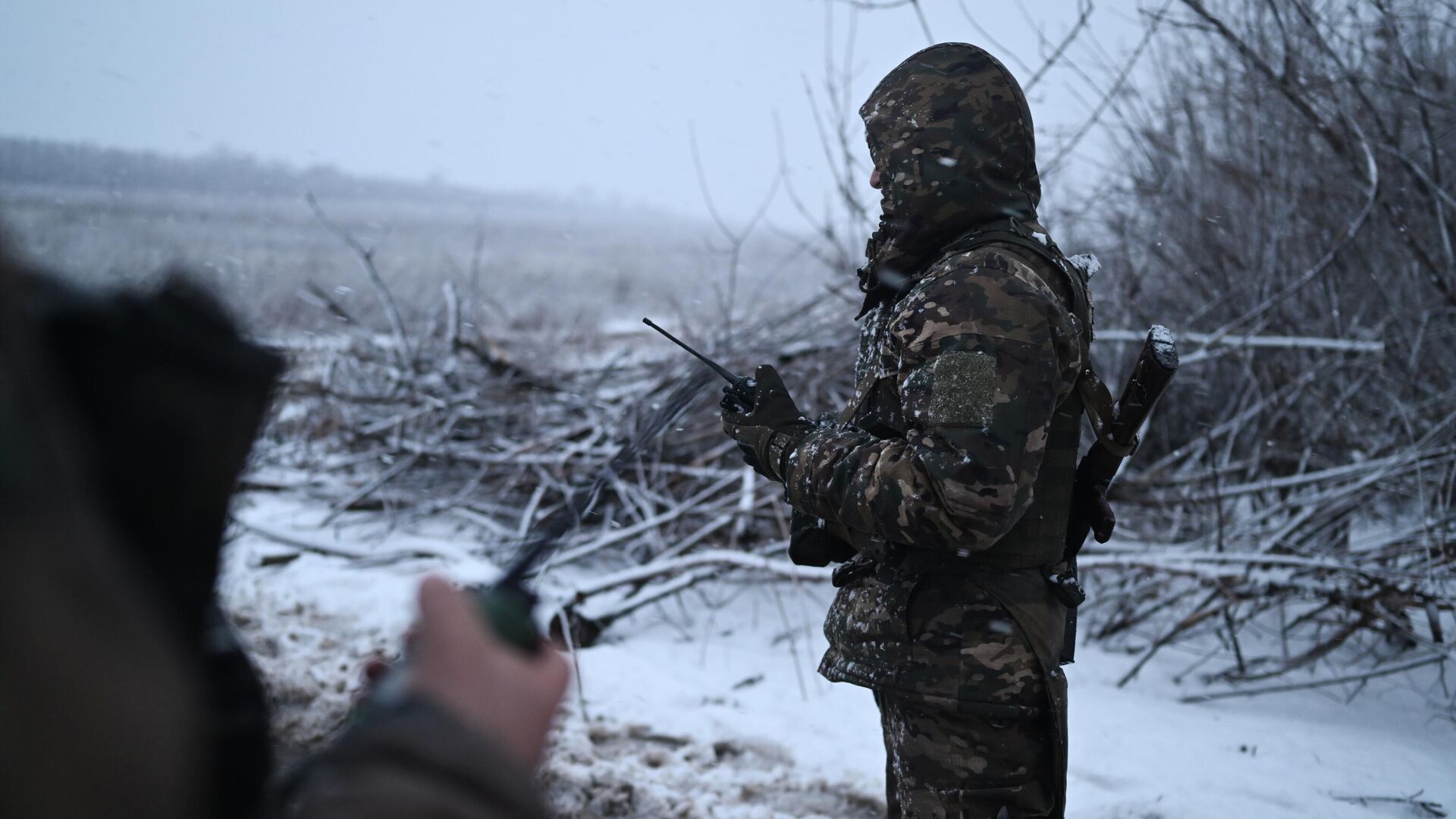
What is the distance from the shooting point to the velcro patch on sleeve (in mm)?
1688

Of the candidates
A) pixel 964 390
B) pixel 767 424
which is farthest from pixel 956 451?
pixel 767 424

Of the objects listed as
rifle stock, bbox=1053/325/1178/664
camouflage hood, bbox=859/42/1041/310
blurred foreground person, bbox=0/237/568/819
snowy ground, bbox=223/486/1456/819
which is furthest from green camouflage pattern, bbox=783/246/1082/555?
snowy ground, bbox=223/486/1456/819

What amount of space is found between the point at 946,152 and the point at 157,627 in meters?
1.74

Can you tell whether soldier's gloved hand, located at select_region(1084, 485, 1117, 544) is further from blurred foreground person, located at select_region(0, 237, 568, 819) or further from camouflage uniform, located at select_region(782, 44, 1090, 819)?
blurred foreground person, located at select_region(0, 237, 568, 819)

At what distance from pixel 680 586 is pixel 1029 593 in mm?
2951

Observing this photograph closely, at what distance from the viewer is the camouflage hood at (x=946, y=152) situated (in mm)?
1931

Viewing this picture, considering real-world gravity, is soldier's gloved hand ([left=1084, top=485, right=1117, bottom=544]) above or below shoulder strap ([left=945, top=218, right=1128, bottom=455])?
below

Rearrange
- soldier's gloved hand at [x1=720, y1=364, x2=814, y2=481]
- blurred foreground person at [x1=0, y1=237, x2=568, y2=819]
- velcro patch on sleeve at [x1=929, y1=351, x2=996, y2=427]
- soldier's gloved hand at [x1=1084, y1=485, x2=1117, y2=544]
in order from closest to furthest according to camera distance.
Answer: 1. blurred foreground person at [x1=0, y1=237, x2=568, y2=819]
2. velcro patch on sleeve at [x1=929, y1=351, x2=996, y2=427]
3. soldier's gloved hand at [x1=720, y1=364, x2=814, y2=481]
4. soldier's gloved hand at [x1=1084, y1=485, x2=1117, y2=544]

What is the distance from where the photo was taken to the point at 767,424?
209 centimetres

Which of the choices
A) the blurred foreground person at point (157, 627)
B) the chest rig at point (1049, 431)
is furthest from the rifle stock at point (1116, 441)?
the blurred foreground person at point (157, 627)

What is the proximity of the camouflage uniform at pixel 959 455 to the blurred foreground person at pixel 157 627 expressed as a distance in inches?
44.1

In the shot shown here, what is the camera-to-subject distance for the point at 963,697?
185 centimetres

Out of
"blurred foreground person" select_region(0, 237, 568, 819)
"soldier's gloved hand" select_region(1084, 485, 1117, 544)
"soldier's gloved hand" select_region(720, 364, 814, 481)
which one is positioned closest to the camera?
"blurred foreground person" select_region(0, 237, 568, 819)

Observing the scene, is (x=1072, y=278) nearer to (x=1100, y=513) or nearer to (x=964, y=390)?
(x=964, y=390)
